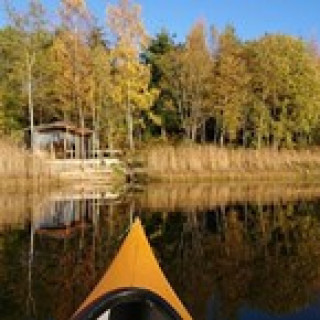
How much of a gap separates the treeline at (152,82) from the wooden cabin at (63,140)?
44.0 inches

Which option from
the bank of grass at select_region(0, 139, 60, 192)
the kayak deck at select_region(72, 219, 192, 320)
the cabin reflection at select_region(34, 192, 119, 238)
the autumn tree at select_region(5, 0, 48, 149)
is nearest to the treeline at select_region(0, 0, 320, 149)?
the autumn tree at select_region(5, 0, 48, 149)

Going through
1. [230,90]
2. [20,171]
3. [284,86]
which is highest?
[284,86]

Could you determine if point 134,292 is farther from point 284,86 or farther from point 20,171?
point 284,86

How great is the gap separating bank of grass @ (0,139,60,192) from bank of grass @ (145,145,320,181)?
694 centimetres

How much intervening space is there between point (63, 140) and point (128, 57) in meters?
7.89

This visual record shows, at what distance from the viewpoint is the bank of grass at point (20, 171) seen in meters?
32.3

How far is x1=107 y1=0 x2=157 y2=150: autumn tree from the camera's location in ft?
144

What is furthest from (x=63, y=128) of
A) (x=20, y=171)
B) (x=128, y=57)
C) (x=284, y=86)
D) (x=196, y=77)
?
(x=284, y=86)

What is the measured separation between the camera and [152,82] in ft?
182

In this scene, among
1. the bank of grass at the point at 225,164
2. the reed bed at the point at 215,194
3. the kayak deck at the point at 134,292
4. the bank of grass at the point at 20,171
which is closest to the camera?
the kayak deck at the point at 134,292

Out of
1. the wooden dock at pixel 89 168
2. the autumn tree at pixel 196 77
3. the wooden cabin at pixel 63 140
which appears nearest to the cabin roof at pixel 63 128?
the wooden cabin at pixel 63 140

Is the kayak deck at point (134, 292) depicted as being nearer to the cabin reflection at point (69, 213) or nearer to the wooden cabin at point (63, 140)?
the cabin reflection at point (69, 213)

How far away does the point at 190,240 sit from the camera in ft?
57.8

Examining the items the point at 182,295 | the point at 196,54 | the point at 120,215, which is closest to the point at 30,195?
the point at 120,215
